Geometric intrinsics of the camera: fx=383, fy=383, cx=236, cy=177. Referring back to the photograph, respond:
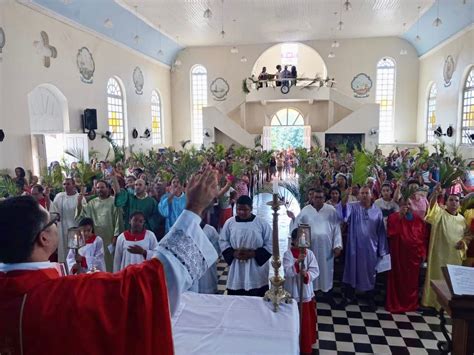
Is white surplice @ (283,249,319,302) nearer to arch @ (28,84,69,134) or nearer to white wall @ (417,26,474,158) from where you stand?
arch @ (28,84,69,134)

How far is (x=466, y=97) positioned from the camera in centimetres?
1655

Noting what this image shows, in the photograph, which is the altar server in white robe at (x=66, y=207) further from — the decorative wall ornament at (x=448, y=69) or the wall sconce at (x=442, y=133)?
the decorative wall ornament at (x=448, y=69)

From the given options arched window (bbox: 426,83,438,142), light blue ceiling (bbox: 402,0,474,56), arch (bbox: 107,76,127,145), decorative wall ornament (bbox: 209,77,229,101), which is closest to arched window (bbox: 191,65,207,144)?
decorative wall ornament (bbox: 209,77,229,101)

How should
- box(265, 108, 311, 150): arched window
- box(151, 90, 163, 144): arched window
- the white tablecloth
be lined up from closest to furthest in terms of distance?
1. the white tablecloth
2. box(151, 90, 163, 144): arched window
3. box(265, 108, 311, 150): arched window

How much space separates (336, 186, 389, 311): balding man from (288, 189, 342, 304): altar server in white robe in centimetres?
31

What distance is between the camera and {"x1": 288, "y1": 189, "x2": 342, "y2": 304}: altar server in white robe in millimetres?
5074

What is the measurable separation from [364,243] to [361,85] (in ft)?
66.2

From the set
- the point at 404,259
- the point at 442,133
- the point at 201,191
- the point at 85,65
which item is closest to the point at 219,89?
the point at 85,65

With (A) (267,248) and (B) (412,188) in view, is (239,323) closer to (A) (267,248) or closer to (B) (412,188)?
(A) (267,248)

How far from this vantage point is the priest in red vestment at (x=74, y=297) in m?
1.40

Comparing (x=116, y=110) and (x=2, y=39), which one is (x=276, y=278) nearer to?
(x=2, y=39)

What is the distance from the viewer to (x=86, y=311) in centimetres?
140

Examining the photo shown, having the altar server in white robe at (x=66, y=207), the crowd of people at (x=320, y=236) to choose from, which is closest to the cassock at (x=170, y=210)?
the crowd of people at (x=320, y=236)

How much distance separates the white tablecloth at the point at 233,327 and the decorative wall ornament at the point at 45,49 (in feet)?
38.9
